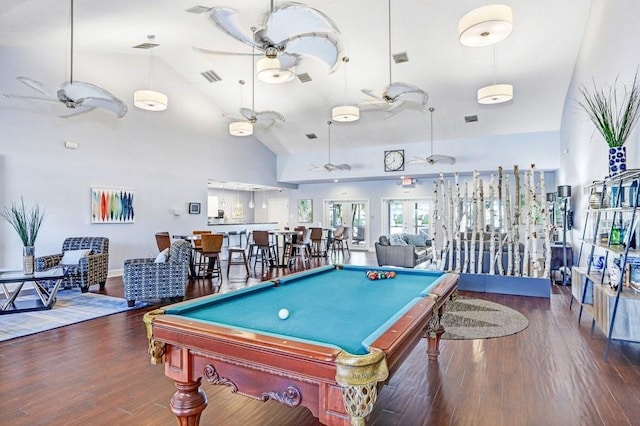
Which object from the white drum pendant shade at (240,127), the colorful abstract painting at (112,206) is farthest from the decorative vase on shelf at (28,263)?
the white drum pendant shade at (240,127)

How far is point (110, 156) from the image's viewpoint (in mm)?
7910

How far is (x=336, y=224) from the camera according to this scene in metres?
14.2

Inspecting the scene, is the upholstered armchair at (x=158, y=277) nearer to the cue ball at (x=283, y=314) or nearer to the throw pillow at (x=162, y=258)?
the throw pillow at (x=162, y=258)

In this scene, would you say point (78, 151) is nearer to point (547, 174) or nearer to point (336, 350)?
point (336, 350)

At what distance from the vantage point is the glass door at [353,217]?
44.8ft

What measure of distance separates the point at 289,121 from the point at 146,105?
4.95 meters

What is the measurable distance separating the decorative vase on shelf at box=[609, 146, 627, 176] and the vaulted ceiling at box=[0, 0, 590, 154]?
3.05 m

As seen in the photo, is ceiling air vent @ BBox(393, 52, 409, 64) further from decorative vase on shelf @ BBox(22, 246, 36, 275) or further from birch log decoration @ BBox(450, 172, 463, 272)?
decorative vase on shelf @ BBox(22, 246, 36, 275)

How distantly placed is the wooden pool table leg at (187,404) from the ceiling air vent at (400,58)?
718cm

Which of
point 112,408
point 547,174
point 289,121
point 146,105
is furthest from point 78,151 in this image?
point 547,174

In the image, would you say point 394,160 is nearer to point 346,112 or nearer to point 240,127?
point 346,112

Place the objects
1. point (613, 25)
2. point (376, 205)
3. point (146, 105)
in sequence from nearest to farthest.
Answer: point (613, 25) → point (146, 105) → point (376, 205)

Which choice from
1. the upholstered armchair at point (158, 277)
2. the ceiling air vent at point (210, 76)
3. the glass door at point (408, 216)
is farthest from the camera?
the glass door at point (408, 216)

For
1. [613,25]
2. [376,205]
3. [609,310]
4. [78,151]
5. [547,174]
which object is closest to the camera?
[609,310]
